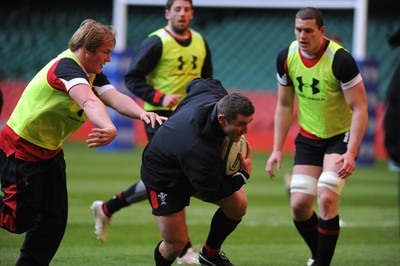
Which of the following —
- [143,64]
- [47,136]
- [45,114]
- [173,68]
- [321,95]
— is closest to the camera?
[45,114]

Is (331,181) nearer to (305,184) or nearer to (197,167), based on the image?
(305,184)

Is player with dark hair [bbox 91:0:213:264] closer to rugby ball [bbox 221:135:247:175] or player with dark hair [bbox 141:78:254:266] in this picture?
player with dark hair [bbox 141:78:254:266]

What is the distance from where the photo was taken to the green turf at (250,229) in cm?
792

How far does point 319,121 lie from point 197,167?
173 cm

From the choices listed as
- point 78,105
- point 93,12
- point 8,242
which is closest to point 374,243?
point 8,242

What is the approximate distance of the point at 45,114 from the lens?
19.3 feet

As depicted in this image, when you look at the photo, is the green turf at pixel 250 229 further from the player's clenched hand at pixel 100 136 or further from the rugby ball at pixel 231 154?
the player's clenched hand at pixel 100 136

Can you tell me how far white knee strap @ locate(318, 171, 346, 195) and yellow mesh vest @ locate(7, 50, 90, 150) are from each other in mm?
2065

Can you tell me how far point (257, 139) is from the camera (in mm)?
19688

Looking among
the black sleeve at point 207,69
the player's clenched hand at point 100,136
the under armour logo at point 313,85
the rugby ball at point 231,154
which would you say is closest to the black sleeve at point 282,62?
the under armour logo at point 313,85

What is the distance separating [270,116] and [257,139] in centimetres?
64

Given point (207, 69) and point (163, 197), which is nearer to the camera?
point (163, 197)

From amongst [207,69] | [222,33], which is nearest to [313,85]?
[207,69]

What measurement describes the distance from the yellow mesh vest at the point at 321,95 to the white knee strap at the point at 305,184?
1.21 feet
